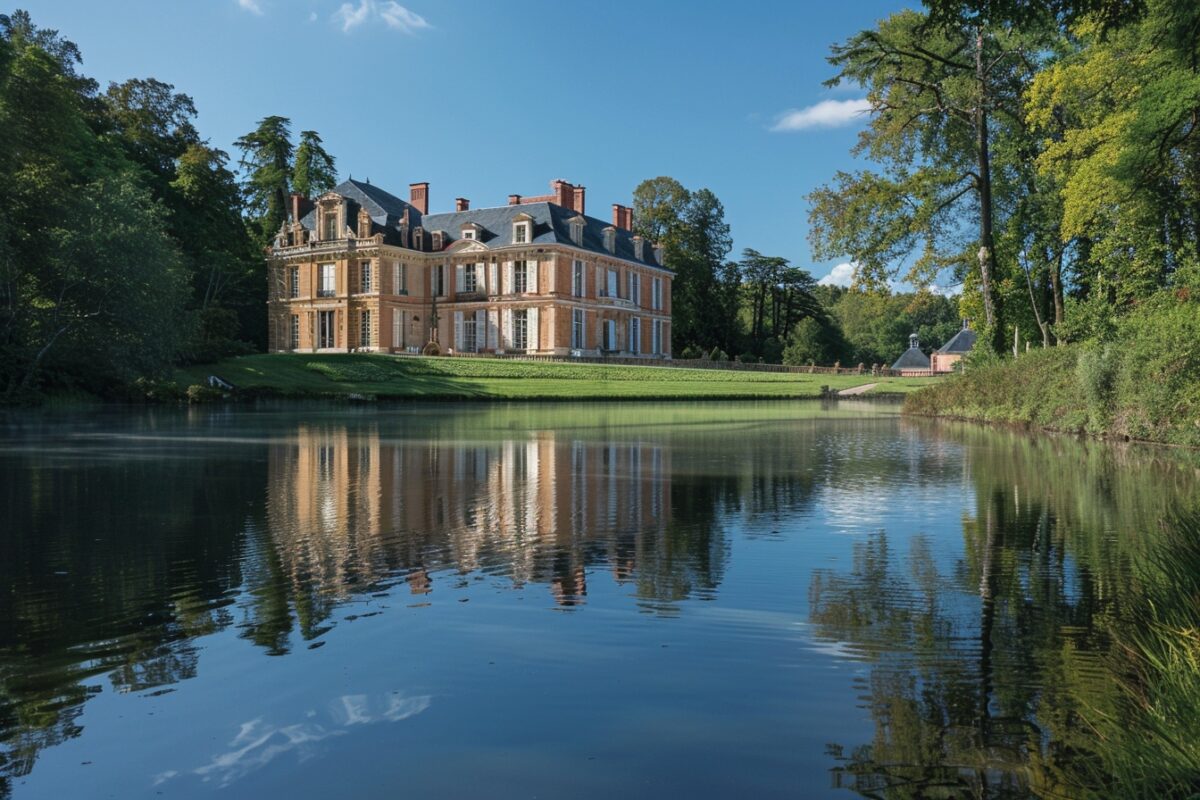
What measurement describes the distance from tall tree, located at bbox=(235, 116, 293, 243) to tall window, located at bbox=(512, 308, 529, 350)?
1850 centimetres

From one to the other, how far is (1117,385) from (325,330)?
46.9 m

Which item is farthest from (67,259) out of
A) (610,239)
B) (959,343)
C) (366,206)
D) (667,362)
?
(959,343)

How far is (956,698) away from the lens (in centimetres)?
399

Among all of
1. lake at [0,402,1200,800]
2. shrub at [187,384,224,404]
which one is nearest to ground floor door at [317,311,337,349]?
shrub at [187,384,224,404]

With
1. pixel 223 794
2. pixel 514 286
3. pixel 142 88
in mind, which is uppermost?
pixel 142 88

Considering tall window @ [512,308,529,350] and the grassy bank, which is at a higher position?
tall window @ [512,308,529,350]

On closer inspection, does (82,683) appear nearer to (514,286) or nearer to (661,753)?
(661,753)

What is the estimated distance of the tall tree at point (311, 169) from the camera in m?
62.3

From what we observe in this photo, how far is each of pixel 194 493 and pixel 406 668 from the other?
22.2 ft

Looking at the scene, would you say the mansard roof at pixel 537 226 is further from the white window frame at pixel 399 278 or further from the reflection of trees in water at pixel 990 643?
the reflection of trees in water at pixel 990 643

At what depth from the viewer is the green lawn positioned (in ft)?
123

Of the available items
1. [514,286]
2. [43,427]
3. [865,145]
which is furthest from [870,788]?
[514,286]

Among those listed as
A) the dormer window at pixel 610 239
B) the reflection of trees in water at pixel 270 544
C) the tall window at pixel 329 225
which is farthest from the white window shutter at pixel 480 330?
the reflection of trees in water at pixel 270 544

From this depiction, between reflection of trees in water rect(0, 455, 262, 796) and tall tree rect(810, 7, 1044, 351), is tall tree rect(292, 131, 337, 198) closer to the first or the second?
tall tree rect(810, 7, 1044, 351)
